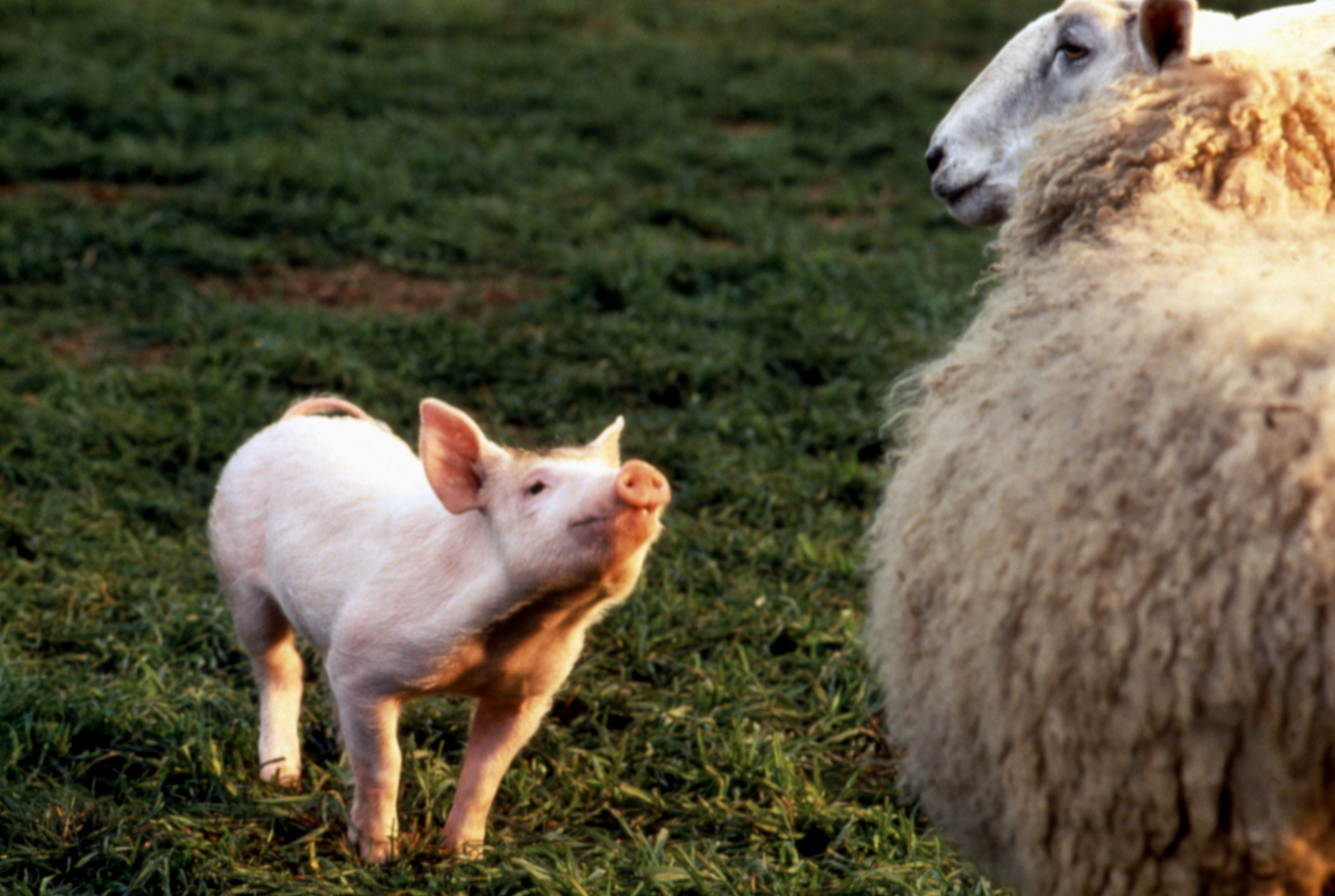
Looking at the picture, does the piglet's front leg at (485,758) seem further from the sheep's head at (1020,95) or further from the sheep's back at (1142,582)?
the sheep's head at (1020,95)

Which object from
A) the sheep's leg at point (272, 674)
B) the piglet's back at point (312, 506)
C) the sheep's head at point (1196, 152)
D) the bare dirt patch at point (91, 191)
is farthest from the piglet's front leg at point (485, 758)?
the bare dirt patch at point (91, 191)

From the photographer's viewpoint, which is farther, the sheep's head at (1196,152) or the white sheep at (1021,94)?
the white sheep at (1021,94)

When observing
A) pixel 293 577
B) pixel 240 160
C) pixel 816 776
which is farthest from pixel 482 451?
pixel 240 160

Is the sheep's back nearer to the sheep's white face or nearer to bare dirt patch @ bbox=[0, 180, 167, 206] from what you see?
the sheep's white face

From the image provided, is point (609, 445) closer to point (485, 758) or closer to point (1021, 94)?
point (485, 758)

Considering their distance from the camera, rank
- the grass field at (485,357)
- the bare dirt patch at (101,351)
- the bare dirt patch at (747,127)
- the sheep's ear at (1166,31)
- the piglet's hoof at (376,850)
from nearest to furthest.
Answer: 1. the sheep's ear at (1166,31)
2. the piglet's hoof at (376,850)
3. the grass field at (485,357)
4. the bare dirt patch at (101,351)
5. the bare dirt patch at (747,127)

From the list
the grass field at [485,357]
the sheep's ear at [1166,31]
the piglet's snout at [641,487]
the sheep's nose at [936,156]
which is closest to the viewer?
the piglet's snout at [641,487]

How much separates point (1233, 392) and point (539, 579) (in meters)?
1.26

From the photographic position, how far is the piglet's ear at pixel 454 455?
2.74 meters

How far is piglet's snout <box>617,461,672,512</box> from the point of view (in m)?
2.37

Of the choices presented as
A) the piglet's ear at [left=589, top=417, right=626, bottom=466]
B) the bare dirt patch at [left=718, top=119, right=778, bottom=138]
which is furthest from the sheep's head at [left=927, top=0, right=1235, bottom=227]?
the bare dirt patch at [left=718, top=119, right=778, bottom=138]

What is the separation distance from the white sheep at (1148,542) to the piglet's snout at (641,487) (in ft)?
1.36

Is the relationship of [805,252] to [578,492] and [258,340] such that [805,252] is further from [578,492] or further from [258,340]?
[578,492]

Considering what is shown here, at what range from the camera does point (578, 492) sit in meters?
2.51
